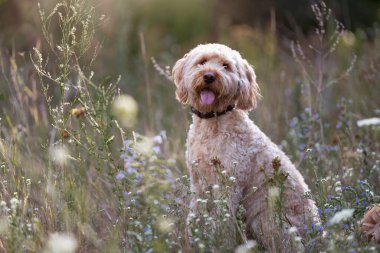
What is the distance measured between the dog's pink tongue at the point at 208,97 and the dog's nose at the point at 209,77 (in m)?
0.08

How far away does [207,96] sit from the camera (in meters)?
4.11

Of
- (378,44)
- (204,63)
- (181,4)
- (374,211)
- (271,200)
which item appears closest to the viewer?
(271,200)

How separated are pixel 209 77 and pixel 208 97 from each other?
145mm

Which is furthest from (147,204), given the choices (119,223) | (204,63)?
(204,63)

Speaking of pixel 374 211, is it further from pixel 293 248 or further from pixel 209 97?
pixel 209 97

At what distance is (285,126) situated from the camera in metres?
6.40

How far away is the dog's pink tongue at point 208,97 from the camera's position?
4.09 meters

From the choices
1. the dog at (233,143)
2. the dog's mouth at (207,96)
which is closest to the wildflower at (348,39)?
the dog at (233,143)

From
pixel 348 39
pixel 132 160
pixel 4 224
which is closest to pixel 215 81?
pixel 132 160

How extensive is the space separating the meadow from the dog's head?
43 centimetres

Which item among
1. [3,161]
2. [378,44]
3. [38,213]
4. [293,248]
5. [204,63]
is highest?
[378,44]

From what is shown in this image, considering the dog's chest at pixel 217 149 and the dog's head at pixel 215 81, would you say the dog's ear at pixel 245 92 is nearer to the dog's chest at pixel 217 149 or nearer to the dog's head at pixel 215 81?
the dog's head at pixel 215 81

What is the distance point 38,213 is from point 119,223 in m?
0.56

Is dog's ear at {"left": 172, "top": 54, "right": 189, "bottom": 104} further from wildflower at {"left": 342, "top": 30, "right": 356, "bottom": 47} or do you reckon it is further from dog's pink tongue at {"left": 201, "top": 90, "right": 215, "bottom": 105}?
wildflower at {"left": 342, "top": 30, "right": 356, "bottom": 47}
